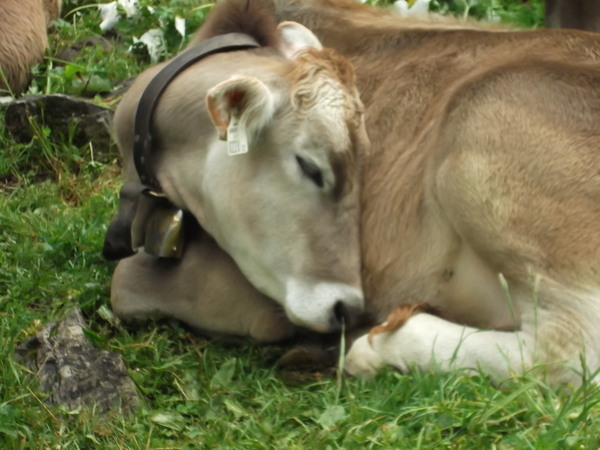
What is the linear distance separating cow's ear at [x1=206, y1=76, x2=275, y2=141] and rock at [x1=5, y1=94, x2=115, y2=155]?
7.90ft

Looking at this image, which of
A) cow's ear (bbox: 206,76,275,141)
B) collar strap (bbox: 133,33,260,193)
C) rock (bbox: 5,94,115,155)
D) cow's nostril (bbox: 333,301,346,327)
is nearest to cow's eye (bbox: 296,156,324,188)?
cow's ear (bbox: 206,76,275,141)

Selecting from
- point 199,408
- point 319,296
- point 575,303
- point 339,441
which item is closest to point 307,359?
point 319,296

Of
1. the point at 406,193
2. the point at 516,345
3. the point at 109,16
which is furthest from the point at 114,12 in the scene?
the point at 516,345

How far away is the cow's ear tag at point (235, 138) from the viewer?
362cm

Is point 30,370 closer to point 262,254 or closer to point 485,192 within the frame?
point 262,254

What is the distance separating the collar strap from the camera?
4.10 meters

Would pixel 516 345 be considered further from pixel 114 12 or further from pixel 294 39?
pixel 114 12

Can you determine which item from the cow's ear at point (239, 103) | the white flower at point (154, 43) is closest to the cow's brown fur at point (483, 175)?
the cow's ear at point (239, 103)

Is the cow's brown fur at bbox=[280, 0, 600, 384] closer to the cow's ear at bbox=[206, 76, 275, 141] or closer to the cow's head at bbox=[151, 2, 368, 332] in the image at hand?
the cow's head at bbox=[151, 2, 368, 332]

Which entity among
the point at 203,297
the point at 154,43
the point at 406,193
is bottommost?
the point at 154,43

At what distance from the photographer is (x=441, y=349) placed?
3.50 m

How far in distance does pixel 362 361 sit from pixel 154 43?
4.08 meters

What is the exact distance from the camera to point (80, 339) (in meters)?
3.63

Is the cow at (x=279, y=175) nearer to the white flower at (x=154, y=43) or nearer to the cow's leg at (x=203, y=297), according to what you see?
the cow's leg at (x=203, y=297)
